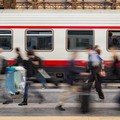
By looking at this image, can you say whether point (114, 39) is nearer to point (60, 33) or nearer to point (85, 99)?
point (60, 33)

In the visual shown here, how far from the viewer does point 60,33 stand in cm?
2192

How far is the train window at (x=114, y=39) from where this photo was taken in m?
21.9

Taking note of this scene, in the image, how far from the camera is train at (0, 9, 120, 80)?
21.9 meters

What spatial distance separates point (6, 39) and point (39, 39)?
4.68 feet

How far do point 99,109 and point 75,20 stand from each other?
821cm

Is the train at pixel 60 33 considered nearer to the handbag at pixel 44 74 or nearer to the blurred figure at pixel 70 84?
the handbag at pixel 44 74

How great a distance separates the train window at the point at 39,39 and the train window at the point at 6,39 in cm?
78

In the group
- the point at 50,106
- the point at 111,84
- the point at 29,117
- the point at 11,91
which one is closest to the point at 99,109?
the point at 50,106

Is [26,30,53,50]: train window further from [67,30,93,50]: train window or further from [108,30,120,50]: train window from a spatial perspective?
[108,30,120,50]: train window

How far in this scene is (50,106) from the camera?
1491 centimetres

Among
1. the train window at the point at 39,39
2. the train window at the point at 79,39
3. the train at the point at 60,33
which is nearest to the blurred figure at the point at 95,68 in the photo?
the train at the point at 60,33

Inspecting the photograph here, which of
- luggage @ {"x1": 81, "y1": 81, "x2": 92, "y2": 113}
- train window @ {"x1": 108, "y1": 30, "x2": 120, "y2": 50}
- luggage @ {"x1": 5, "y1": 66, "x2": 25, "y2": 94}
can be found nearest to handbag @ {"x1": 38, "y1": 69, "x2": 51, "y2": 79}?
luggage @ {"x1": 5, "y1": 66, "x2": 25, "y2": 94}

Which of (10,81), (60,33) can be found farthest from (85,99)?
(60,33)

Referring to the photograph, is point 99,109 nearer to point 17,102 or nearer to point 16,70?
point 17,102
